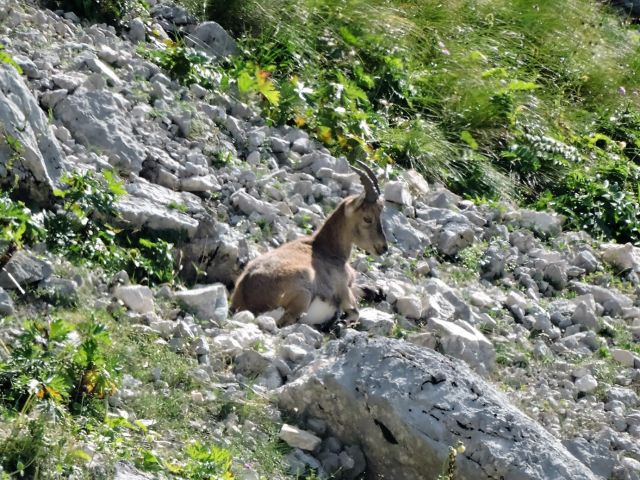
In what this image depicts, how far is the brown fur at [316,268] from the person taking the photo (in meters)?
9.25

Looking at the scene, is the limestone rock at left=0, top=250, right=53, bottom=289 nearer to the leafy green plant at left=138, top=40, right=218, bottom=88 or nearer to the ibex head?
the ibex head

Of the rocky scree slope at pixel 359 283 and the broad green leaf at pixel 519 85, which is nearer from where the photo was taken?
the rocky scree slope at pixel 359 283

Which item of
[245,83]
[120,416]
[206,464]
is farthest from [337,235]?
[206,464]

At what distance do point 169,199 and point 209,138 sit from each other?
5.18 feet

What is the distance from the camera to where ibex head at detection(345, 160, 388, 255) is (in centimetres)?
1073

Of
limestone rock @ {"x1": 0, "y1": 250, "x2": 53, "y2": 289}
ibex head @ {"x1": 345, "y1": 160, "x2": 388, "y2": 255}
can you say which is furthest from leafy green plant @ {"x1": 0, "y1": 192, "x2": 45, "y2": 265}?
ibex head @ {"x1": 345, "y1": 160, "x2": 388, "y2": 255}

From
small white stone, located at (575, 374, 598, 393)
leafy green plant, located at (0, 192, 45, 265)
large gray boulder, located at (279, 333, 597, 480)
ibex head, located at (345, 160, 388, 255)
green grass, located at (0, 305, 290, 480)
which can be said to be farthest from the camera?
ibex head, located at (345, 160, 388, 255)

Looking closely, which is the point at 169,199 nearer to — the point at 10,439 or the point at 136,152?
the point at 136,152

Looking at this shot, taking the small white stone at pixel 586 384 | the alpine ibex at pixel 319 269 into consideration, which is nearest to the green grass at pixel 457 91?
the alpine ibex at pixel 319 269

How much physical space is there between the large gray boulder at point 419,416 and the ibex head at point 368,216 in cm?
351

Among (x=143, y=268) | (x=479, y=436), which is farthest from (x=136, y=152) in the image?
(x=479, y=436)

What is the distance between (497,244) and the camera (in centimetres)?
1169

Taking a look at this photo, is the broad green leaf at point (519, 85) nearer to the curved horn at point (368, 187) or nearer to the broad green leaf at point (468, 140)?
the broad green leaf at point (468, 140)

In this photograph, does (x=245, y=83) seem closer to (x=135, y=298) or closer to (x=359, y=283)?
(x=359, y=283)
